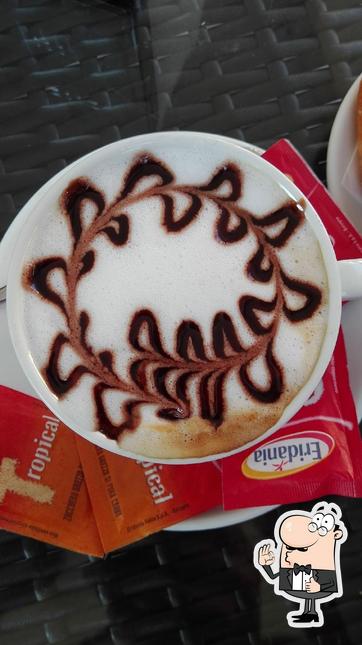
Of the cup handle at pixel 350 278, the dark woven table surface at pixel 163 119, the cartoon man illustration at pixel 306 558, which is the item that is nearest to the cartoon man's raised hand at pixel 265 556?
the cartoon man illustration at pixel 306 558

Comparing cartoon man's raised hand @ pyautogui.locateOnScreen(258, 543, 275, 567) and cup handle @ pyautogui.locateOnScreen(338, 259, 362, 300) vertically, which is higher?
cup handle @ pyautogui.locateOnScreen(338, 259, 362, 300)

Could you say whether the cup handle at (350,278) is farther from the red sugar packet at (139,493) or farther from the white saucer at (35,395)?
the red sugar packet at (139,493)

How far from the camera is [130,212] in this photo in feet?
2.78

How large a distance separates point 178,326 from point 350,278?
0.23m

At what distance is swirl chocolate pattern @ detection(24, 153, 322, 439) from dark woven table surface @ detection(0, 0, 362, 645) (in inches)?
Answer: 14.7

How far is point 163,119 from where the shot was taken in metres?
1.20

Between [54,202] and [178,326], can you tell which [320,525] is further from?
[54,202]

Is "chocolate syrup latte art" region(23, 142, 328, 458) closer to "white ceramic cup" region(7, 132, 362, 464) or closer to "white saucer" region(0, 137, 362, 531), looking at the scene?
"white ceramic cup" region(7, 132, 362, 464)

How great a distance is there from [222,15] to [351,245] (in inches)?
20.3

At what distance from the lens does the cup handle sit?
873mm

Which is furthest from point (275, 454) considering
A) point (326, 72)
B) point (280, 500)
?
point (326, 72)

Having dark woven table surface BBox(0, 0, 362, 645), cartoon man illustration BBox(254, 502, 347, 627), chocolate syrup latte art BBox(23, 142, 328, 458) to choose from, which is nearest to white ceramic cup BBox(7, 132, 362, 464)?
chocolate syrup latte art BBox(23, 142, 328, 458)

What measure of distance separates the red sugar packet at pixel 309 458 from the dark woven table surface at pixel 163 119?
17 centimetres

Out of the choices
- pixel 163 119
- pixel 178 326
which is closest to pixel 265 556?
pixel 178 326
